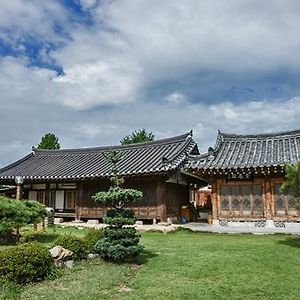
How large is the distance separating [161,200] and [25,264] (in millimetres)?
14754

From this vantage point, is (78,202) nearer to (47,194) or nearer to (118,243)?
(47,194)

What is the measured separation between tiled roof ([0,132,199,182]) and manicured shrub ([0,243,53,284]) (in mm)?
13340

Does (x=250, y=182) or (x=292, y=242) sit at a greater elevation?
(x=250, y=182)

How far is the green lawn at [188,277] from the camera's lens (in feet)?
24.5

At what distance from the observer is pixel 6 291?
7.42 meters

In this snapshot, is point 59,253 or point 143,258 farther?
point 143,258

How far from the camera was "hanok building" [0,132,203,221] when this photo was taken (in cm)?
2278

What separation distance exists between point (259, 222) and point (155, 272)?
11.2 metres

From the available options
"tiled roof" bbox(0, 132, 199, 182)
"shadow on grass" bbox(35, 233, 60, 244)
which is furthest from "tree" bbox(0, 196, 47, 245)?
"tiled roof" bbox(0, 132, 199, 182)

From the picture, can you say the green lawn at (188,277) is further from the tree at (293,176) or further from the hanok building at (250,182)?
the hanok building at (250,182)

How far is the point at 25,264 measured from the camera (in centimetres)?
815

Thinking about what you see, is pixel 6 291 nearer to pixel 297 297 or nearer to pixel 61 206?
pixel 297 297

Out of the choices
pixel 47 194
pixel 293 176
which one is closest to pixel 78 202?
pixel 47 194

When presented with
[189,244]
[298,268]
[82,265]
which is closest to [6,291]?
[82,265]
